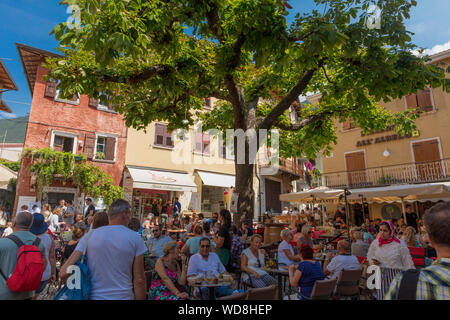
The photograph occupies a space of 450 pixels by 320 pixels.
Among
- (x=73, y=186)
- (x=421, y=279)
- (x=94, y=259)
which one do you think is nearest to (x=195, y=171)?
(x=73, y=186)

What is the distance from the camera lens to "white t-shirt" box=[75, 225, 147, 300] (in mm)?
2477

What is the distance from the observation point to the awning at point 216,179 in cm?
1976

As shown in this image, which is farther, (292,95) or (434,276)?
(292,95)

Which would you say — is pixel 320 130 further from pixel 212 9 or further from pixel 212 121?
pixel 212 9

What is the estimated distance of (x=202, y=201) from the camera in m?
20.6

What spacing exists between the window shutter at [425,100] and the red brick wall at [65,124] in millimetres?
19908

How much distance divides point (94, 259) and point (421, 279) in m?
2.40

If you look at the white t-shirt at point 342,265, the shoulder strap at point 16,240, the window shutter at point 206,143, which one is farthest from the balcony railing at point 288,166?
the shoulder strap at point 16,240

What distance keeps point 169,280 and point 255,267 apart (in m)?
1.96

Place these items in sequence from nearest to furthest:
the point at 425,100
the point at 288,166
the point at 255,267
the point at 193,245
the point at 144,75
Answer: the point at 255,267 → the point at 193,245 → the point at 144,75 → the point at 425,100 → the point at 288,166

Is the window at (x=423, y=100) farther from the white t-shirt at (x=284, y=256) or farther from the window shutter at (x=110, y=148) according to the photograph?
the window shutter at (x=110, y=148)

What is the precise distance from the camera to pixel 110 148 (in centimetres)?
1756

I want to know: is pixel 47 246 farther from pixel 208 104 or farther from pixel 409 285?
pixel 208 104

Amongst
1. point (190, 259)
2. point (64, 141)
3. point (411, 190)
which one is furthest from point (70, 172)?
point (411, 190)
